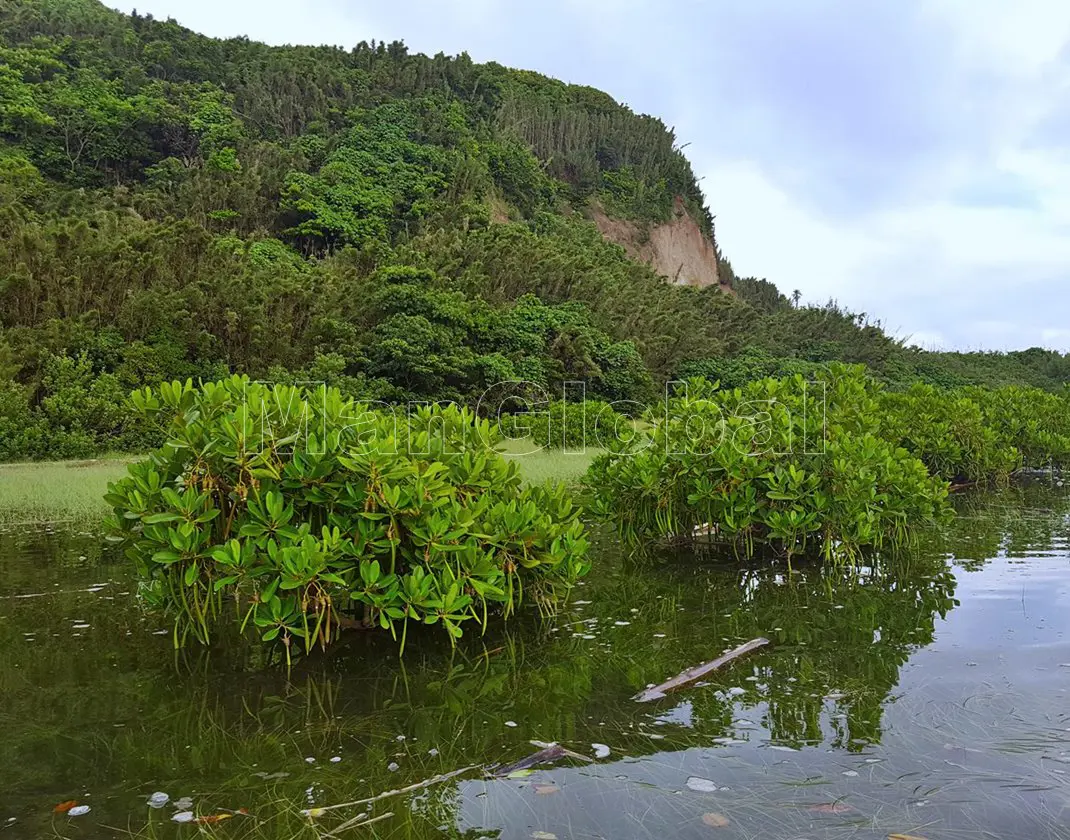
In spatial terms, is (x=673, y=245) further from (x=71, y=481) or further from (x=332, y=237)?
(x=71, y=481)

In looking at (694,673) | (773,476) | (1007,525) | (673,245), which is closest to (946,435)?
(1007,525)

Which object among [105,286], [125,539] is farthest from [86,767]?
[105,286]

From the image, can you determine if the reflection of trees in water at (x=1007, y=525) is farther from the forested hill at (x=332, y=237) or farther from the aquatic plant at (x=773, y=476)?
the forested hill at (x=332, y=237)

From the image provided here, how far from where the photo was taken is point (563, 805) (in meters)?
2.69

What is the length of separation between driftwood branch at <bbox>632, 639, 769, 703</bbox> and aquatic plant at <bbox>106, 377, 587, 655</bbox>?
1049 mm

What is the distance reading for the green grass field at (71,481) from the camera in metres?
9.43

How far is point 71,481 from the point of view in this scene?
11.7 m

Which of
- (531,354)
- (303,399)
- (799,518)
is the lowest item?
(799,518)

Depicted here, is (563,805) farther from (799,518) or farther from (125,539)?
(799,518)

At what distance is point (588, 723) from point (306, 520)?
2.10m

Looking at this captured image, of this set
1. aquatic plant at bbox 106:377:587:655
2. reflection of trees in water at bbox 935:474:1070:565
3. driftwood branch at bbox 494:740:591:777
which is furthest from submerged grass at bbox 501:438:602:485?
driftwood branch at bbox 494:740:591:777

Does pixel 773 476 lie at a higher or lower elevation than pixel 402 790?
higher

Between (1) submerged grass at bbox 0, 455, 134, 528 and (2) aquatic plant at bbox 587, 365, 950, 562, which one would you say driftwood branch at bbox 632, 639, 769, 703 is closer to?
(2) aquatic plant at bbox 587, 365, 950, 562

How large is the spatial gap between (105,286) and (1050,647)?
20.4 meters
